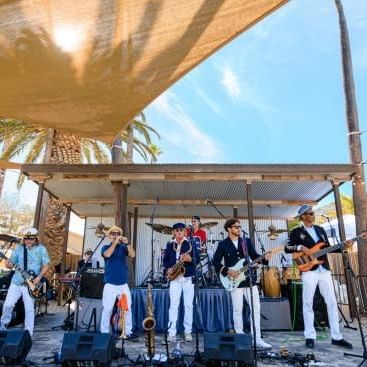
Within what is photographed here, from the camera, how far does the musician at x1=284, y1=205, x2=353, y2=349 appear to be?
4.65m

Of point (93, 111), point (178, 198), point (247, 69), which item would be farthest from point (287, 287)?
point (247, 69)

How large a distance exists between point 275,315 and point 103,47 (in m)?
5.51

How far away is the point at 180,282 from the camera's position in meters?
5.23

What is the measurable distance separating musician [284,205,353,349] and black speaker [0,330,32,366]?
341cm

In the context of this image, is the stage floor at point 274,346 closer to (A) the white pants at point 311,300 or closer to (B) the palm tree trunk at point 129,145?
(A) the white pants at point 311,300

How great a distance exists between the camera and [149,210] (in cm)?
1184

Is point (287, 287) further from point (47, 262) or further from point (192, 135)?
point (192, 135)

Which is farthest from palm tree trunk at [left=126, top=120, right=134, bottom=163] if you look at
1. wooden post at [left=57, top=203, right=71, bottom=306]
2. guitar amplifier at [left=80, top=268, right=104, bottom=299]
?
guitar amplifier at [left=80, top=268, right=104, bottom=299]

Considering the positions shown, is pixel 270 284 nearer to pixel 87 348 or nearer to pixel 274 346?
pixel 274 346

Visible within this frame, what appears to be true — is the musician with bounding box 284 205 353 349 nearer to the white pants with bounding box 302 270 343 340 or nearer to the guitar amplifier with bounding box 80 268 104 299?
the white pants with bounding box 302 270 343 340

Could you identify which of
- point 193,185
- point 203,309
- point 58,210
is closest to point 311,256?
point 203,309

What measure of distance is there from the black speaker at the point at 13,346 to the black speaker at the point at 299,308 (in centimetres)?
479

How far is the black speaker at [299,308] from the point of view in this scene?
643 centimetres

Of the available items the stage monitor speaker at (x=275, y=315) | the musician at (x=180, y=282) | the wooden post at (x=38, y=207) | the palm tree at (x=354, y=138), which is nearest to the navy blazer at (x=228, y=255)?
the musician at (x=180, y=282)
